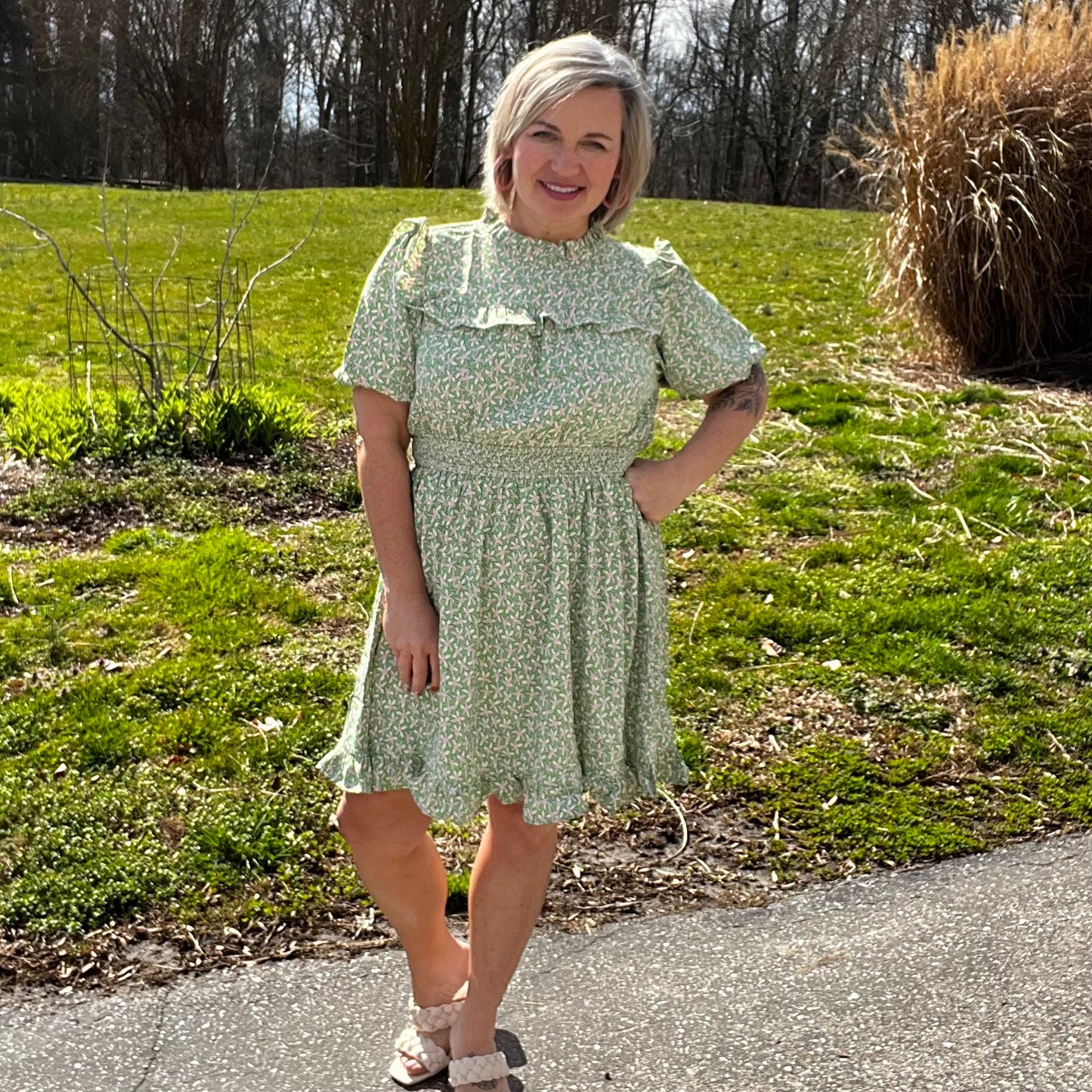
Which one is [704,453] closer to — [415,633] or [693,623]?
[415,633]

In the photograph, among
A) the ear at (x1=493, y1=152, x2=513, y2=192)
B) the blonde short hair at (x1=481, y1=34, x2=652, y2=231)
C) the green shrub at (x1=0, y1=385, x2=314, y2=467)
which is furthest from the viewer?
the green shrub at (x1=0, y1=385, x2=314, y2=467)

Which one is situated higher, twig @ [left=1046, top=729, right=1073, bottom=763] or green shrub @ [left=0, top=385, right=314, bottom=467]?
green shrub @ [left=0, top=385, right=314, bottom=467]

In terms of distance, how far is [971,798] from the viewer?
3387mm

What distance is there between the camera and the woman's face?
200 centimetres

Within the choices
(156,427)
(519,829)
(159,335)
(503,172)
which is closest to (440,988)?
(519,829)

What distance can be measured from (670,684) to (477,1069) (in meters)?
1.81

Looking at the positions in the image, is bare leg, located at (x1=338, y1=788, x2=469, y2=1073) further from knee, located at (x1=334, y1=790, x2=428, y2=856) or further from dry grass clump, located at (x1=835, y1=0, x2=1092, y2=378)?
dry grass clump, located at (x1=835, y1=0, x2=1092, y2=378)

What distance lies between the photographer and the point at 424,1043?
2.41 meters

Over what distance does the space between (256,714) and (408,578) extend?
178 cm

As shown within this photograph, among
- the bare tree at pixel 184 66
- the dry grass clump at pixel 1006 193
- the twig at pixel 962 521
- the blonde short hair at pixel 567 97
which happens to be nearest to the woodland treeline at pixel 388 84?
the bare tree at pixel 184 66

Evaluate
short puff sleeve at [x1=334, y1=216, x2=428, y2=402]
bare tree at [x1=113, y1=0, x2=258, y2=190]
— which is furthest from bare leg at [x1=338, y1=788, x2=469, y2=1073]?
bare tree at [x1=113, y1=0, x2=258, y2=190]

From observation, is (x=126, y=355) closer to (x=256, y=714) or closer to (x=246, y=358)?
(x=246, y=358)

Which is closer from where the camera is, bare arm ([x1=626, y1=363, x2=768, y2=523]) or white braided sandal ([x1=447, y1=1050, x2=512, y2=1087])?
bare arm ([x1=626, y1=363, x2=768, y2=523])

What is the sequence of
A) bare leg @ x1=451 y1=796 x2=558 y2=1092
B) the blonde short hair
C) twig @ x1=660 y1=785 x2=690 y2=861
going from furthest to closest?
1. twig @ x1=660 y1=785 x2=690 y2=861
2. bare leg @ x1=451 y1=796 x2=558 y2=1092
3. the blonde short hair
